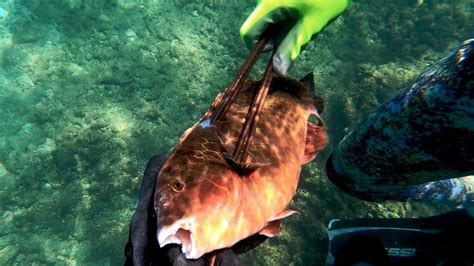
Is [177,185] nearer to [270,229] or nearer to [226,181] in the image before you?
[226,181]

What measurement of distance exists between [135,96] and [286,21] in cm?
656

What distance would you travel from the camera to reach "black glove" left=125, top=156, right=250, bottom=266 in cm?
98

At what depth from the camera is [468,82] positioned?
1343 mm

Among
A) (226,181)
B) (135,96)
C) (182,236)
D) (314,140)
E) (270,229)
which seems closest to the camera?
(182,236)

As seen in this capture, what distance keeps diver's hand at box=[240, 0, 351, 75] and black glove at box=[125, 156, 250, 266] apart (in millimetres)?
953

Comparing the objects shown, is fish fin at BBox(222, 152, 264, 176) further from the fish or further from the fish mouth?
the fish mouth

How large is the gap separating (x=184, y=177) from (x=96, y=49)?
919 centimetres

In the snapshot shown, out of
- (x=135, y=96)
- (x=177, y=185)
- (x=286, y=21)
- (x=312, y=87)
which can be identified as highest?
(x=286, y=21)

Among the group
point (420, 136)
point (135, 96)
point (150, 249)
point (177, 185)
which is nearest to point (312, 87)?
point (420, 136)

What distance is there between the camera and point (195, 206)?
0.98m

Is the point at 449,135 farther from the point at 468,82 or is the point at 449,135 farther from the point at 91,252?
the point at 91,252

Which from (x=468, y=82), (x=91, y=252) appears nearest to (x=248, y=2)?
(x=91, y=252)

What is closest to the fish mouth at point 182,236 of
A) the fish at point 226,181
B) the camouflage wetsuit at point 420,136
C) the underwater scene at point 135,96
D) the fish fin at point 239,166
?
the fish at point 226,181

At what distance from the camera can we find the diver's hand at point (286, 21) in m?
1.65
